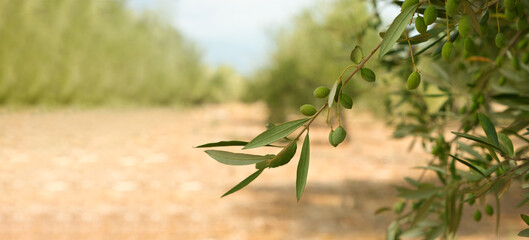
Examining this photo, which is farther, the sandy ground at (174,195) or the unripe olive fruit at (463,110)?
the sandy ground at (174,195)

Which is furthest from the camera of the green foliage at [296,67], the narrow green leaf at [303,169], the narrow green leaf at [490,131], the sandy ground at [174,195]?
the green foliage at [296,67]

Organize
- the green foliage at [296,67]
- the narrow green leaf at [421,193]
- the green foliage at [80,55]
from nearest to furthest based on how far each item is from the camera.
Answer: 1. the narrow green leaf at [421,193]
2. the green foliage at [296,67]
3. the green foliage at [80,55]

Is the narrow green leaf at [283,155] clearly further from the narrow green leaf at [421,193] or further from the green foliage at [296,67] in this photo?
the green foliage at [296,67]

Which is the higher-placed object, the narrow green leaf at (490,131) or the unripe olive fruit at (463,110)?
the unripe olive fruit at (463,110)

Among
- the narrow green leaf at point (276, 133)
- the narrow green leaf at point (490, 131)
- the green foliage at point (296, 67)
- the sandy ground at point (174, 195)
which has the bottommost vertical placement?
the sandy ground at point (174, 195)

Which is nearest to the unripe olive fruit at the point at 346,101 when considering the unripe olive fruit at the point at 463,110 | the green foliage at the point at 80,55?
the unripe olive fruit at the point at 463,110

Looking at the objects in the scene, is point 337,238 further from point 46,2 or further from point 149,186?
point 46,2

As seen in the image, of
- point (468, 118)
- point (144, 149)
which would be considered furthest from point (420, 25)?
point (144, 149)
